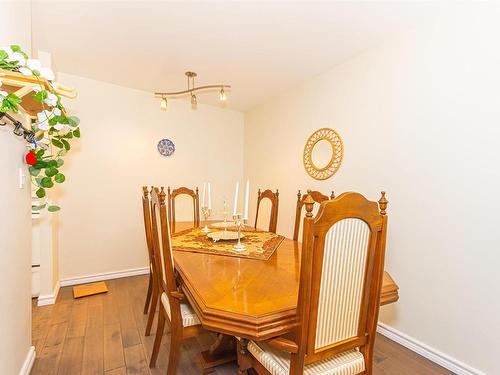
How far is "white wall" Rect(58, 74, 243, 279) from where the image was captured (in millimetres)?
3074

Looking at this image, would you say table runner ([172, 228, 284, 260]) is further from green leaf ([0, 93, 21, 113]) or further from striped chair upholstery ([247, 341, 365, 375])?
green leaf ([0, 93, 21, 113])

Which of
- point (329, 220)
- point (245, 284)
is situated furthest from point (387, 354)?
point (329, 220)

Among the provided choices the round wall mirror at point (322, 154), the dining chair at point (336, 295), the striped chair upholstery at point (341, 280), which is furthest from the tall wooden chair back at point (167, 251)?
the round wall mirror at point (322, 154)

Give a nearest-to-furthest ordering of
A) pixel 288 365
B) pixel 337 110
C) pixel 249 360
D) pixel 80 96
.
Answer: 1. pixel 288 365
2. pixel 249 360
3. pixel 337 110
4. pixel 80 96

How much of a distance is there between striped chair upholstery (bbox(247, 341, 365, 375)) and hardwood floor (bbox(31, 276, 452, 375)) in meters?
0.75

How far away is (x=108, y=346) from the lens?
1942 millimetres

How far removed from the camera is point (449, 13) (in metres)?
1.79

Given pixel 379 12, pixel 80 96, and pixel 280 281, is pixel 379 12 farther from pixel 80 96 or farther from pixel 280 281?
pixel 80 96

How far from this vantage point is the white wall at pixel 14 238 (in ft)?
4.00

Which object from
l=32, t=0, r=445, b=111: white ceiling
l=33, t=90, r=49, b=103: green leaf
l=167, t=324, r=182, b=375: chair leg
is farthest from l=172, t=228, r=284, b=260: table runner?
l=32, t=0, r=445, b=111: white ceiling

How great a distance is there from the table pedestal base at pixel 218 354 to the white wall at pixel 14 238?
105 centimetres

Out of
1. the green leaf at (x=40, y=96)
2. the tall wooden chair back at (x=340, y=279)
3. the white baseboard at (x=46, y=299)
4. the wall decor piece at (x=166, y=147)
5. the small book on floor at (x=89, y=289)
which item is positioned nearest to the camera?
the tall wooden chair back at (x=340, y=279)

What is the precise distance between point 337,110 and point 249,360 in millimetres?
2352

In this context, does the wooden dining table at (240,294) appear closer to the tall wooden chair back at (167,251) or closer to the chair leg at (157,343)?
the tall wooden chair back at (167,251)
